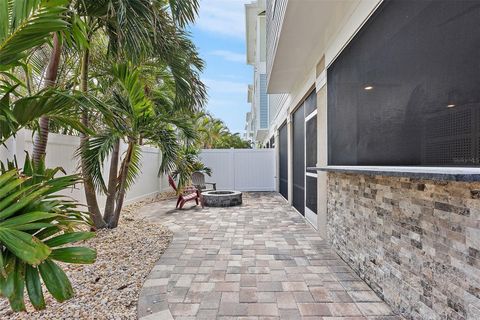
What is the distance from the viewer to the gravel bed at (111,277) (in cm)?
226

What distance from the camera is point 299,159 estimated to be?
6.60m

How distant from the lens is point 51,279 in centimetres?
143

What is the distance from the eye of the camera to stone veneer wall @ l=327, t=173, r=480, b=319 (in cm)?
157

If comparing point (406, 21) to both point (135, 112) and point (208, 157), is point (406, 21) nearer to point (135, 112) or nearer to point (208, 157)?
point (135, 112)

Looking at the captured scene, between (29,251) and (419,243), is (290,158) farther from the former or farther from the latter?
(29,251)

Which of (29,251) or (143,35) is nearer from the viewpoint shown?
(29,251)

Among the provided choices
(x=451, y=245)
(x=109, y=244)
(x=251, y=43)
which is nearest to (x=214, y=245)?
(x=109, y=244)

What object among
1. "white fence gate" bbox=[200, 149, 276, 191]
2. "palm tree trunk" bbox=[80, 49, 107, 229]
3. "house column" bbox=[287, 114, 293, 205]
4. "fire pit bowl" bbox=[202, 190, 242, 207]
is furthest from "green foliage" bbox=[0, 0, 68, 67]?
"white fence gate" bbox=[200, 149, 276, 191]

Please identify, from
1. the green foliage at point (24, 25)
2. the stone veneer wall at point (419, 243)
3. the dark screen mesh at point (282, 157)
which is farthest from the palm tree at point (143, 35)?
the dark screen mesh at point (282, 157)

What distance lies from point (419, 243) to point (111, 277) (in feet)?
9.84

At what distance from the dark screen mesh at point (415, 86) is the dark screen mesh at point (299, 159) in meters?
2.89

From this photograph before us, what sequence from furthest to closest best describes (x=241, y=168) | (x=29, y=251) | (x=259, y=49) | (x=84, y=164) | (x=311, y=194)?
(x=259, y=49) → (x=241, y=168) → (x=311, y=194) → (x=84, y=164) → (x=29, y=251)

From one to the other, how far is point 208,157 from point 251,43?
28.0ft

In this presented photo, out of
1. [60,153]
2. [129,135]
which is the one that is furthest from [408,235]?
[60,153]
